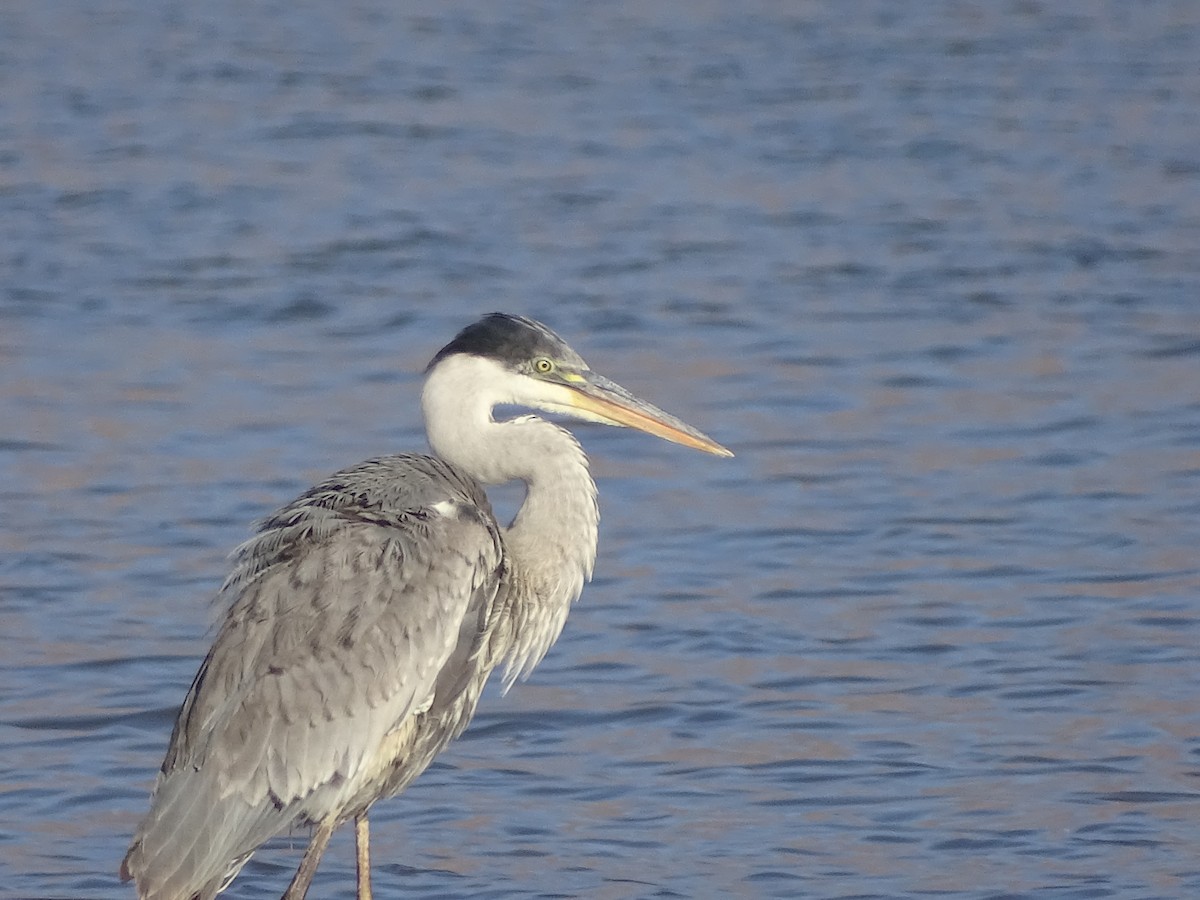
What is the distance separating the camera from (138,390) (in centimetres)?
1118

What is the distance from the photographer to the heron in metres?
5.52

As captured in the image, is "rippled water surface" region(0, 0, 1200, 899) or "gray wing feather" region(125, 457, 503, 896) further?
"rippled water surface" region(0, 0, 1200, 899)

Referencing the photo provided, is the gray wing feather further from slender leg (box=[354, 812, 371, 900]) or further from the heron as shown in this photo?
slender leg (box=[354, 812, 371, 900])

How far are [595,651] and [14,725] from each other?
2073 millimetres

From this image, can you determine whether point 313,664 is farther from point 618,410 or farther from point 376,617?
point 618,410

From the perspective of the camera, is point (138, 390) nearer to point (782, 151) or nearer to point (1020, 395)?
point (1020, 395)

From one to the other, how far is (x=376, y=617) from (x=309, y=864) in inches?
26.4

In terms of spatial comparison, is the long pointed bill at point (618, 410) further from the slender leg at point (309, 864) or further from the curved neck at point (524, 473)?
the slender leg at point (309, 864)

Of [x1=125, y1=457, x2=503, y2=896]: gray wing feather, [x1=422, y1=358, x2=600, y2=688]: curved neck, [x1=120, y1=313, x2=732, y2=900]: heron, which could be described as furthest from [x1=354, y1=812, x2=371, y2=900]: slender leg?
[x1=422, y1=358, x2=600, y2=688]: curved neck

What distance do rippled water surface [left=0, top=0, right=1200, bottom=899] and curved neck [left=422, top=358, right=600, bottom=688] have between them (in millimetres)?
825

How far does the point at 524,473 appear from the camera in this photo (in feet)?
20.5

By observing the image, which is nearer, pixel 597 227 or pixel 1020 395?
pixel 1020 395

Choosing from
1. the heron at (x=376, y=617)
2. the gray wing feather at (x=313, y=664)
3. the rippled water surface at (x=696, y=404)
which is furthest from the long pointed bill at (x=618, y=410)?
the rippled water surface at (x=696, y=404)

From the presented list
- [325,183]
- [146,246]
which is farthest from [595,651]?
[325,183]
